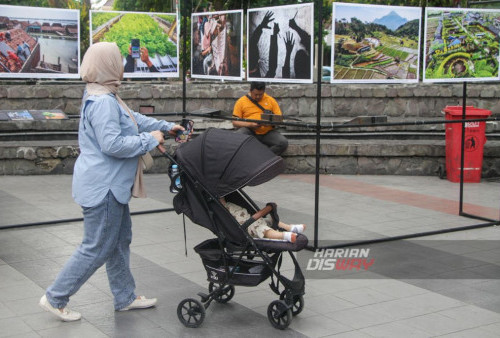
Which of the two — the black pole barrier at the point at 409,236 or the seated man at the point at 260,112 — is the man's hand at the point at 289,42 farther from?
the black pole barrier at the point at 409,236

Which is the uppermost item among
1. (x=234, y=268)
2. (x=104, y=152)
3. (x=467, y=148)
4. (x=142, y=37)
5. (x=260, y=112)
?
(x=142, y=37)

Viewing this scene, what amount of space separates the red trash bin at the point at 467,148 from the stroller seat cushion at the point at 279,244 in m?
7.02

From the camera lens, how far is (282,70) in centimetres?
863

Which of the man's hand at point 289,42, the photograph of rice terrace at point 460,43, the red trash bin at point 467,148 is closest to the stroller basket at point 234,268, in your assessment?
the man's hand at point 289,42

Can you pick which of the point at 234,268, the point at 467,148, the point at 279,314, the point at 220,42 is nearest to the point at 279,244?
the point at 234,268

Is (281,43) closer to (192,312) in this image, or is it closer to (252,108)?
(252,108)

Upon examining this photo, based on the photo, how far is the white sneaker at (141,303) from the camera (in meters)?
5.39

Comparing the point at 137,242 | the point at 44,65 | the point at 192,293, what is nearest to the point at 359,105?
the point at 44,65

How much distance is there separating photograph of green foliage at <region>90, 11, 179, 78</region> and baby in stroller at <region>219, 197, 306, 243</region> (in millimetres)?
5481

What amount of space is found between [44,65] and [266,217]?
541 centimetres

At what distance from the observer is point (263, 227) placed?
520 centimetres

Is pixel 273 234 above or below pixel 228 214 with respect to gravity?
below

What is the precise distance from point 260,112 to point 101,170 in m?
4.68

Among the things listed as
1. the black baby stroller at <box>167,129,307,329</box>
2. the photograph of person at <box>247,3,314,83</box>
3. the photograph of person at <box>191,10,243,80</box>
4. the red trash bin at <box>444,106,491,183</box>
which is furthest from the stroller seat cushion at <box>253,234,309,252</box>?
the red trash bin at <box>444,106,491,183</box>
